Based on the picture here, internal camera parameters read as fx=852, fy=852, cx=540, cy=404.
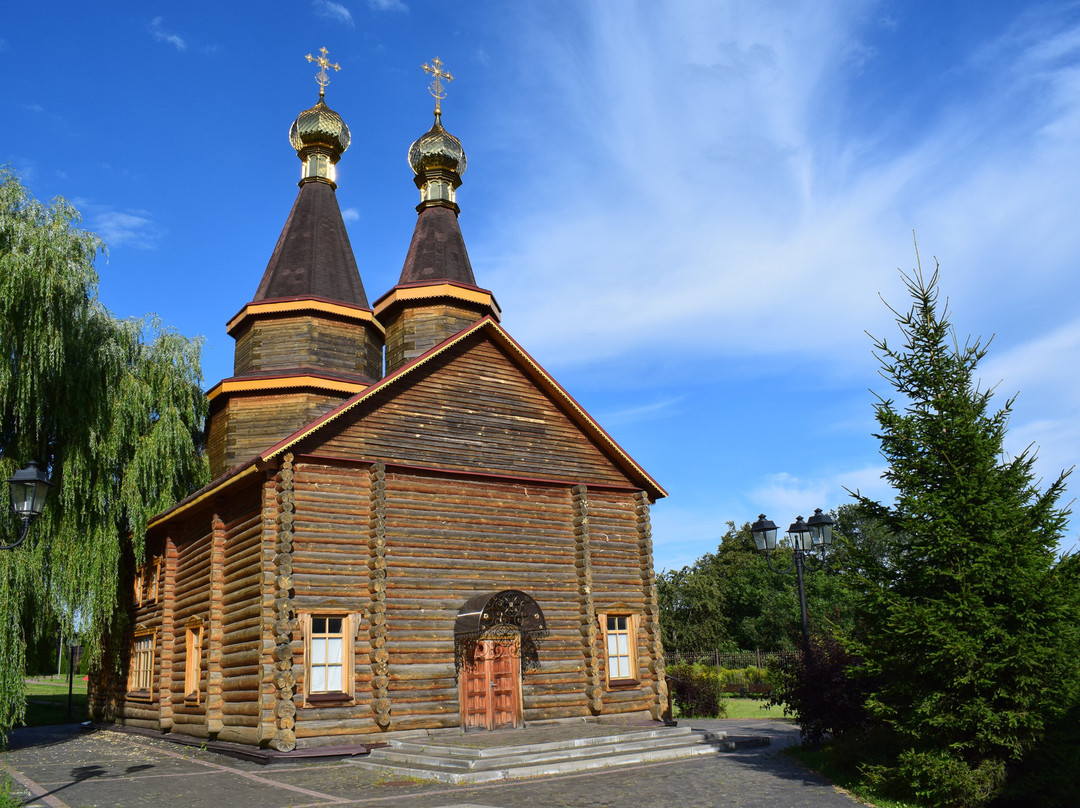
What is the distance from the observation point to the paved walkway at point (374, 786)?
1141 centimetres

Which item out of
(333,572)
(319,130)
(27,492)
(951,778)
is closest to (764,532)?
(951,778)

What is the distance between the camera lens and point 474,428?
1938 cm

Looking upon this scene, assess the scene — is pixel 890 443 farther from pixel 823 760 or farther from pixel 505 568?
pixel 505 568

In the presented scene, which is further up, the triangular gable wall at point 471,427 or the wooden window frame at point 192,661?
the triangular gable wall at point 471,427

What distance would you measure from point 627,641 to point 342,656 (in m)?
7.23

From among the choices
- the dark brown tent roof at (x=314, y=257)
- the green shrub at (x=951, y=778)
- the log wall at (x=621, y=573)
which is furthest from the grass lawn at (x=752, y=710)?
the dark brown tent roof at (x=314, y=257)

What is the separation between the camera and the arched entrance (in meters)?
17.5

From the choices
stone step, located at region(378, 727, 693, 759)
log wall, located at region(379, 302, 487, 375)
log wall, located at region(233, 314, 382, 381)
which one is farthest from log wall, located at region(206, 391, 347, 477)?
stone step, located at region(378, 727, 693, 759)

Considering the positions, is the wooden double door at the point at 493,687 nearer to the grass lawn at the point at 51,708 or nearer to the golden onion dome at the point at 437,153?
the grass lawn at the point at 51,708

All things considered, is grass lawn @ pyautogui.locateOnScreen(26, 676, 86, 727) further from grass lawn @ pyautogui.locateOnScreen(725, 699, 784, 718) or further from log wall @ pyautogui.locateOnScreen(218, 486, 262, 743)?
grass lawn @ pyautogui.locateOnScreen(725, 699, 784, 718)

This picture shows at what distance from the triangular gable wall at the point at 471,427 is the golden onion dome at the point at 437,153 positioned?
9.50 meters

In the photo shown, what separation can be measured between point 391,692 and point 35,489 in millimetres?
7935

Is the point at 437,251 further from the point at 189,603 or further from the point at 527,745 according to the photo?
the point at 527,745

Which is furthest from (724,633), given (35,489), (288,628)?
(35,489)
